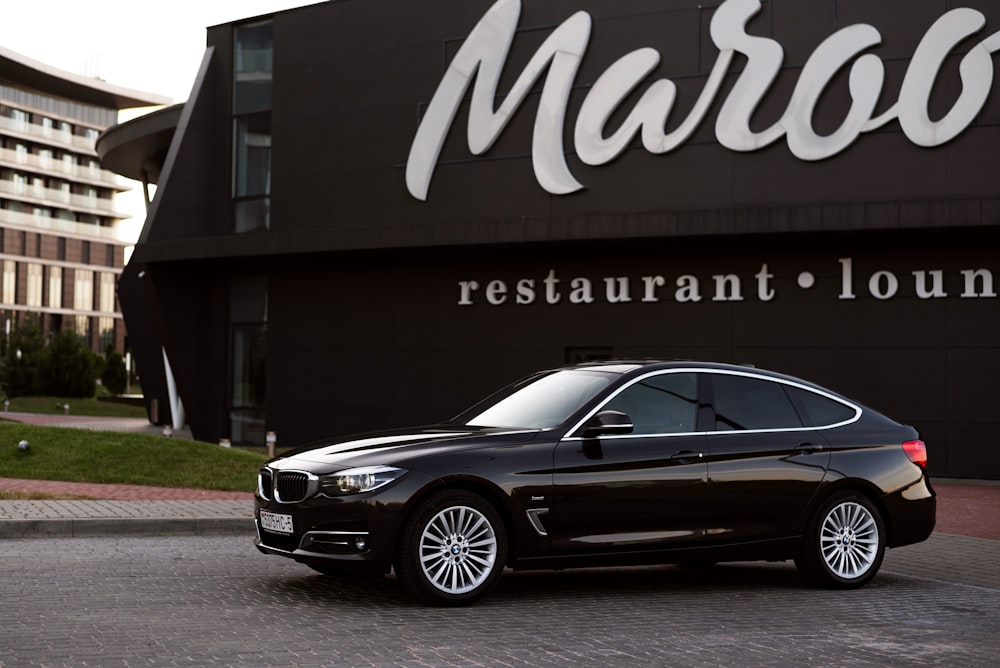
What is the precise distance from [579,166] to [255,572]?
14.3 m

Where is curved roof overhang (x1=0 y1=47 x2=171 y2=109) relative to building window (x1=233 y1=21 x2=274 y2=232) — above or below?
above

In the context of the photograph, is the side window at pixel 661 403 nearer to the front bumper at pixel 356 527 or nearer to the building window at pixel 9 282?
the front bumper at pixel 356 527

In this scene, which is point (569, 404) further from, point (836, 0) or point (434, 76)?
point (434, 76)

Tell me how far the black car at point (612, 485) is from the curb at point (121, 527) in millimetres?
3513

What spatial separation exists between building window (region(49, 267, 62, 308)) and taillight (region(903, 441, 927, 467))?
114801 millimetres

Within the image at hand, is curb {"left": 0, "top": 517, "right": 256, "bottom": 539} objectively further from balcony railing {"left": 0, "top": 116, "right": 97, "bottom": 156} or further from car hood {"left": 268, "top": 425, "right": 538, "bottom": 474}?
balcony railing {"left": 0, "top": 116, "right": 97, "bottom": 156}

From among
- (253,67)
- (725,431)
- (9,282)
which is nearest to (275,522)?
(725,431)

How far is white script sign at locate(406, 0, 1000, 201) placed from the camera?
19.8 metres

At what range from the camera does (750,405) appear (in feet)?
30.1

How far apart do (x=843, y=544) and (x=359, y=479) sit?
3.74 meters

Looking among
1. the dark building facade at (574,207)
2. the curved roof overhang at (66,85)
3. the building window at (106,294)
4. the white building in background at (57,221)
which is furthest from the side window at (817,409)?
the building window at (106,294)

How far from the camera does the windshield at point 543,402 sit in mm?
8602

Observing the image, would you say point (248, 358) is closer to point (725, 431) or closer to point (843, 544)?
point (725, 431)

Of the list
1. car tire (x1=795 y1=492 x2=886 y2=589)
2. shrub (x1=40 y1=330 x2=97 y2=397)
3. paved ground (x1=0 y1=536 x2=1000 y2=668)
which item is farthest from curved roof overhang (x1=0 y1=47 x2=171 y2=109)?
car tire (x1=795 y1=492 x2=886 y2=589)
